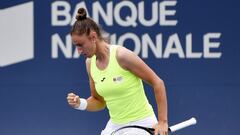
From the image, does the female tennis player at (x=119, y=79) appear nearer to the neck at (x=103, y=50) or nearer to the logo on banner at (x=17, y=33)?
the neck at (x=103, y=50)

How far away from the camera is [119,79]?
4.24 m

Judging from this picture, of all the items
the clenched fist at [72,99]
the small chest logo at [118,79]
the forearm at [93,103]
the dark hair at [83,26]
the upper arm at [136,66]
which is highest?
the dark hair at [83,26]

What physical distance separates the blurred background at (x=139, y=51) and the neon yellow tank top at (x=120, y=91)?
7.04ft

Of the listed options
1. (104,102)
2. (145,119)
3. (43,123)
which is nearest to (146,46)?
(43,123)

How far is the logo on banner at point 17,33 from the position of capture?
6500 millimetres

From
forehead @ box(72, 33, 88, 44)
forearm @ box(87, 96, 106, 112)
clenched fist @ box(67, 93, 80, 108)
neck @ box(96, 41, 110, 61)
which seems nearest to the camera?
forehead @ box(72, 33, 88, 44)

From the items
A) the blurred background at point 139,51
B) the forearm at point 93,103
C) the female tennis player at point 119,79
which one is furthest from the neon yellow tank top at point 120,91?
the blurred background at point 139,51

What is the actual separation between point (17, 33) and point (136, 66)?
2538 mm

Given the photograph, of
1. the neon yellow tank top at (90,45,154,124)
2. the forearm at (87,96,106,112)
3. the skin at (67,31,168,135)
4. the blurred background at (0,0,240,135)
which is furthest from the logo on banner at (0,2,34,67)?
the skin at (67,31,168,135)

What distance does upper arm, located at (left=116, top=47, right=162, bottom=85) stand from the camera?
4.19 m

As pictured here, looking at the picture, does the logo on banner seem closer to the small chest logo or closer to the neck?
the neck

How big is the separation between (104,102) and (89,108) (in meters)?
0.12

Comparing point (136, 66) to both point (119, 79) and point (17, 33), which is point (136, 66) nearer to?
point (119, 79)

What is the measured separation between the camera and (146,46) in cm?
648
